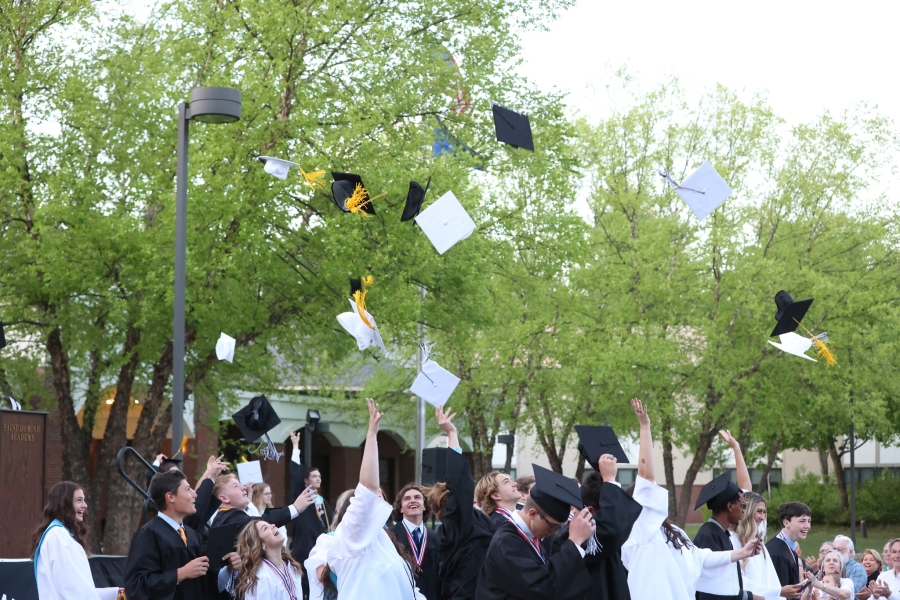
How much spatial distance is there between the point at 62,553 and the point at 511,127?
10.5 m

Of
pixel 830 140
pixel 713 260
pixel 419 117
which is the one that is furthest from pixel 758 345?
pixel 419 117

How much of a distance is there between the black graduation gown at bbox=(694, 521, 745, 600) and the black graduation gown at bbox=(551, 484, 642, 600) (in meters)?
2.27

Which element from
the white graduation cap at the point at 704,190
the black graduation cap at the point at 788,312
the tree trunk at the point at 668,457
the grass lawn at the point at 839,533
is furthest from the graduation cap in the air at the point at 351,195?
the grass lawn at the point at 839,533

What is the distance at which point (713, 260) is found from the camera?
25.7 metres

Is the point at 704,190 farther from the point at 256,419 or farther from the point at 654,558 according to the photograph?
the point at 654,558

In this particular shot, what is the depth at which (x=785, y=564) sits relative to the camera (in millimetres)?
9227

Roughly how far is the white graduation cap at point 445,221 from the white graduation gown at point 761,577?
4512mm

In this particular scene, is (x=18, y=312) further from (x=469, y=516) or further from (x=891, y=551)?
(x=891, y=551)

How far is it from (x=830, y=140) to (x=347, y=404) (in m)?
16.0

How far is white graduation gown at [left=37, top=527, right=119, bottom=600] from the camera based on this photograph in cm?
694

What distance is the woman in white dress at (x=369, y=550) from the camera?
6195mm

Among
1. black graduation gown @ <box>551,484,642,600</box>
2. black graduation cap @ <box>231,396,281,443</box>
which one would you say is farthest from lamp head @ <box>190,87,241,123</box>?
black graduation gown @ <box>551,484,642,600</box>

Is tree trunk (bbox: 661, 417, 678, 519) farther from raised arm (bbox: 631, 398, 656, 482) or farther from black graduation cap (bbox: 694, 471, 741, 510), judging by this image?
raised arm (bbox: 631, 398, 656, 482)

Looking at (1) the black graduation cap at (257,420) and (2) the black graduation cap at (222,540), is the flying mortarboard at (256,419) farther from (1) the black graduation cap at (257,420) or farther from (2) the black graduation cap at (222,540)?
(2) the black graduation cap at (222,540)
